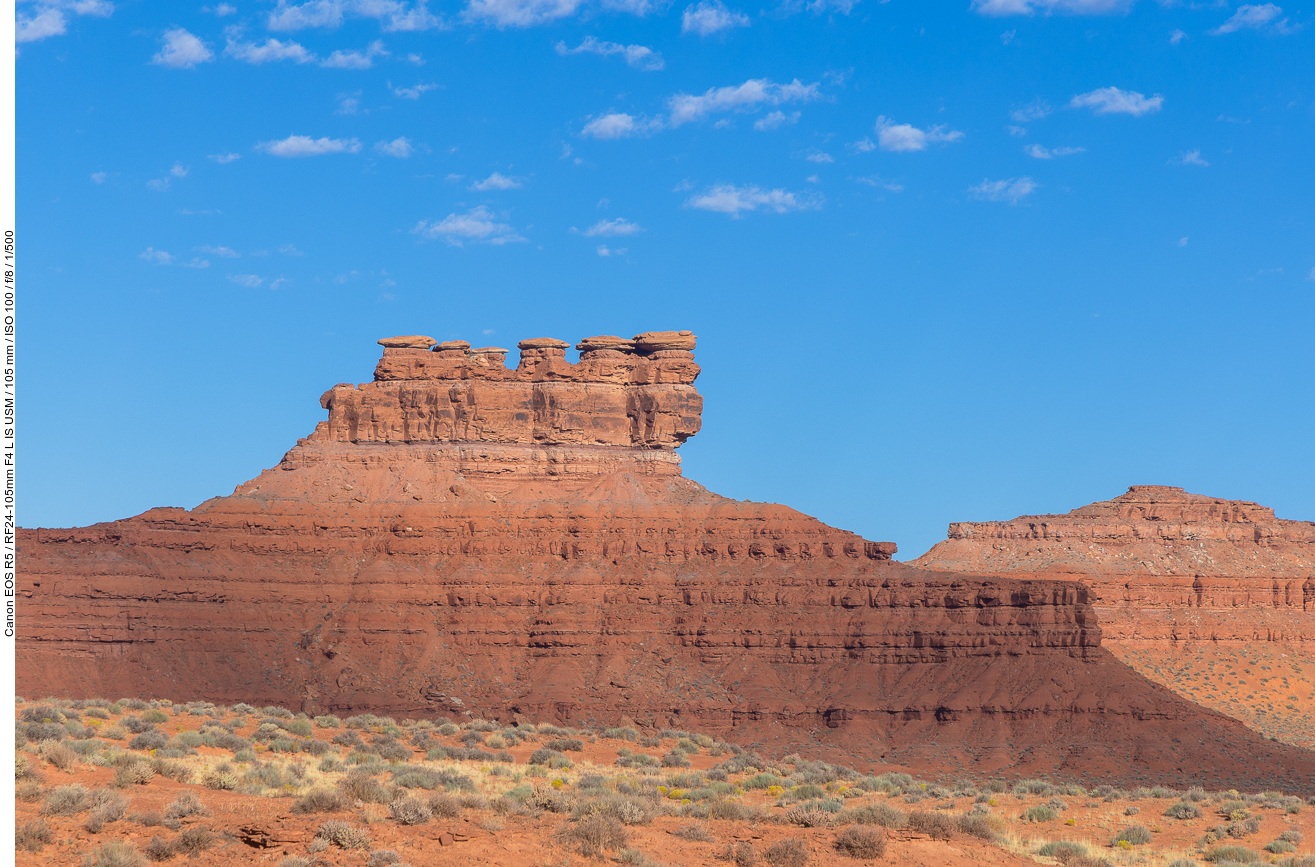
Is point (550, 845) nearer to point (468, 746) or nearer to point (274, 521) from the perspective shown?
point (468, 746)

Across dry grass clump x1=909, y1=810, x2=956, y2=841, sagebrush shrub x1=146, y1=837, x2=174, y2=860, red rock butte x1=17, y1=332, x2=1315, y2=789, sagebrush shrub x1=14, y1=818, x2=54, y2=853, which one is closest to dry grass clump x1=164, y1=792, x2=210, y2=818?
sagebrush shrub x1=146, y1=837, x2=174, y2=860

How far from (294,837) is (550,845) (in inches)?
150

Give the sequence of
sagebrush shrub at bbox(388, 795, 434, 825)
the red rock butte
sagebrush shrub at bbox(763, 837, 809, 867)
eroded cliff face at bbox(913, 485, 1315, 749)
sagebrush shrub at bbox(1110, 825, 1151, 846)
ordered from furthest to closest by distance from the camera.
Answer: eroded cliff face at bbox(913, 485, 1315, 749) < the red rock butte < sagebrush shrub at bbox(1110, 825, 1151, 846) < sagebrush shrub at bbox(388, 795, 434, 825) < sagebrush shrub at bbox(763, 837, 809, 867)

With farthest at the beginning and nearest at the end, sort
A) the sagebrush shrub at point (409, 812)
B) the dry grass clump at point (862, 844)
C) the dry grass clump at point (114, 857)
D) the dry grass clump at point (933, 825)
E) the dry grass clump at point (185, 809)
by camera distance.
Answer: the dry grass clump at point (933, 825) → the dry grass clump at point (862, 844) → the sagebrush shrub at point (409, 812) → the dry grass clump at point (185, 809) → the dry grass clump at point (114, 857)

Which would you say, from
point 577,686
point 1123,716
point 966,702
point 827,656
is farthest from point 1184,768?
point 577,686

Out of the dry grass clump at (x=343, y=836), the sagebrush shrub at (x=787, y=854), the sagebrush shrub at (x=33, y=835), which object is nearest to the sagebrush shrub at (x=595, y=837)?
the sagebrush shrub at (x=787, y=854)

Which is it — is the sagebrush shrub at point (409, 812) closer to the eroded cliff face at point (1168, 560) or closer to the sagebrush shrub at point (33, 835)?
the sagebrush shrub at point (33, 835)

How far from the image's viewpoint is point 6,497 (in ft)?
59.9

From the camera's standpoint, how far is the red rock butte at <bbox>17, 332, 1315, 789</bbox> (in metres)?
69.2

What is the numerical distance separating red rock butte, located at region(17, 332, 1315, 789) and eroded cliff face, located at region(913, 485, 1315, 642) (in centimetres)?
4292

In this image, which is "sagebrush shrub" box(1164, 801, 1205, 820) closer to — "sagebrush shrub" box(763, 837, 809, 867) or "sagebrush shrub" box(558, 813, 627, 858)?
"sagebrush shrub" box(763, 837, 809, 867)

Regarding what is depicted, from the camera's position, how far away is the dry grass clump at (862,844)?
24.8m

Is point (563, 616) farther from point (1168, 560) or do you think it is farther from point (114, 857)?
point (1168, 560)

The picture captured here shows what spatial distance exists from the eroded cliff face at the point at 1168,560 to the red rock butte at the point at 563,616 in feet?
141
